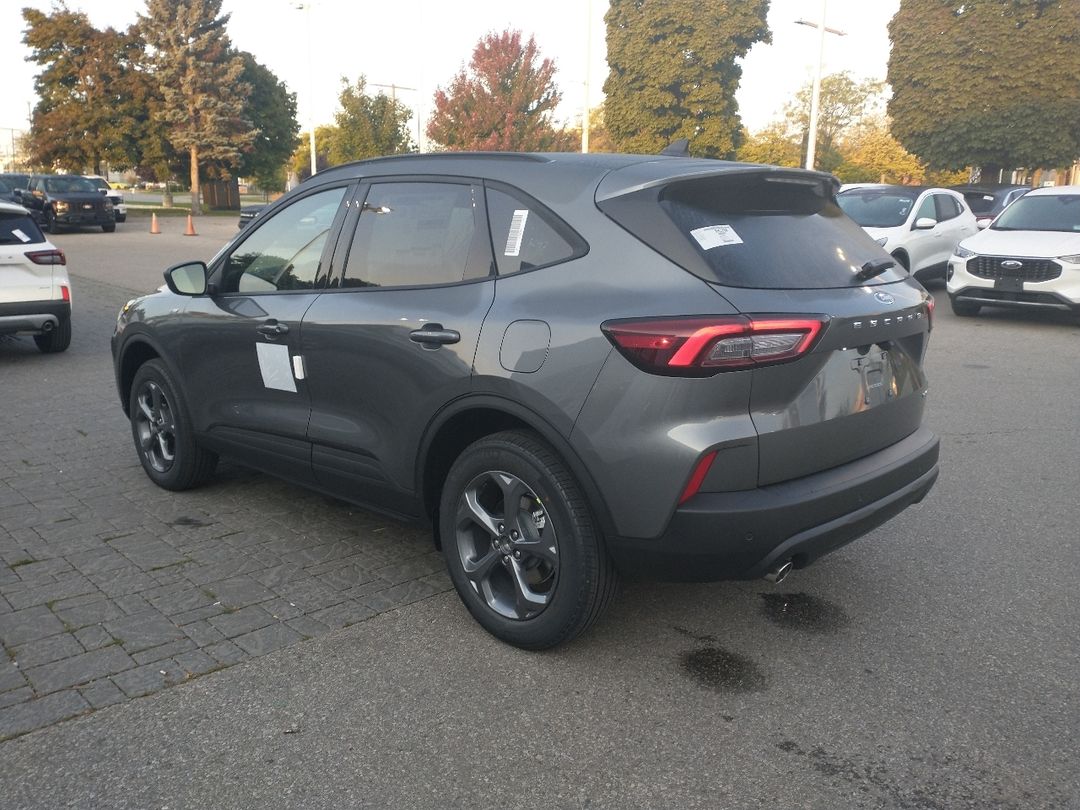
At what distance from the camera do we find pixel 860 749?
2.86 metres

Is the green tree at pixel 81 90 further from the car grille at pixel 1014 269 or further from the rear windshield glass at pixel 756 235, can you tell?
the rear windshield glass at pixel 756 235

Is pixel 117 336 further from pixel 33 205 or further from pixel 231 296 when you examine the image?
pixel 33 205

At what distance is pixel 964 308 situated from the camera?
12938 millimetres

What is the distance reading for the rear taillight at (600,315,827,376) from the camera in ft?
9.44

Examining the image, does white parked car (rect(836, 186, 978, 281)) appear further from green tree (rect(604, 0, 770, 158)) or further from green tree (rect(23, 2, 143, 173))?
green tree (rect(23, 2, 143, 173))

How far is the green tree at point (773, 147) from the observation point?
48219 mm

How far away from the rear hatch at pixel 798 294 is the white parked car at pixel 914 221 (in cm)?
1089

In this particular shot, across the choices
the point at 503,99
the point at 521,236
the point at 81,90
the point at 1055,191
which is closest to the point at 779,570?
the point at 521,236

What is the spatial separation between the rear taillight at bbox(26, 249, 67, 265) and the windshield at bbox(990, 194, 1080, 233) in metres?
11.3

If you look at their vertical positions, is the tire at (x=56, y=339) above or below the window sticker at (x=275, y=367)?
below

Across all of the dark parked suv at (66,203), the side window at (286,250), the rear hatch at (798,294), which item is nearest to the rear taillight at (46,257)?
the side window at (286,250)

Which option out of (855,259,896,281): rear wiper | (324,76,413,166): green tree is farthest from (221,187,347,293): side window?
(324,76,413,166): green tree

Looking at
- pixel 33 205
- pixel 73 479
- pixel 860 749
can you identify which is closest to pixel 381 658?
pixel 860 749

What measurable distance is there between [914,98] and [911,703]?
34.5 m
